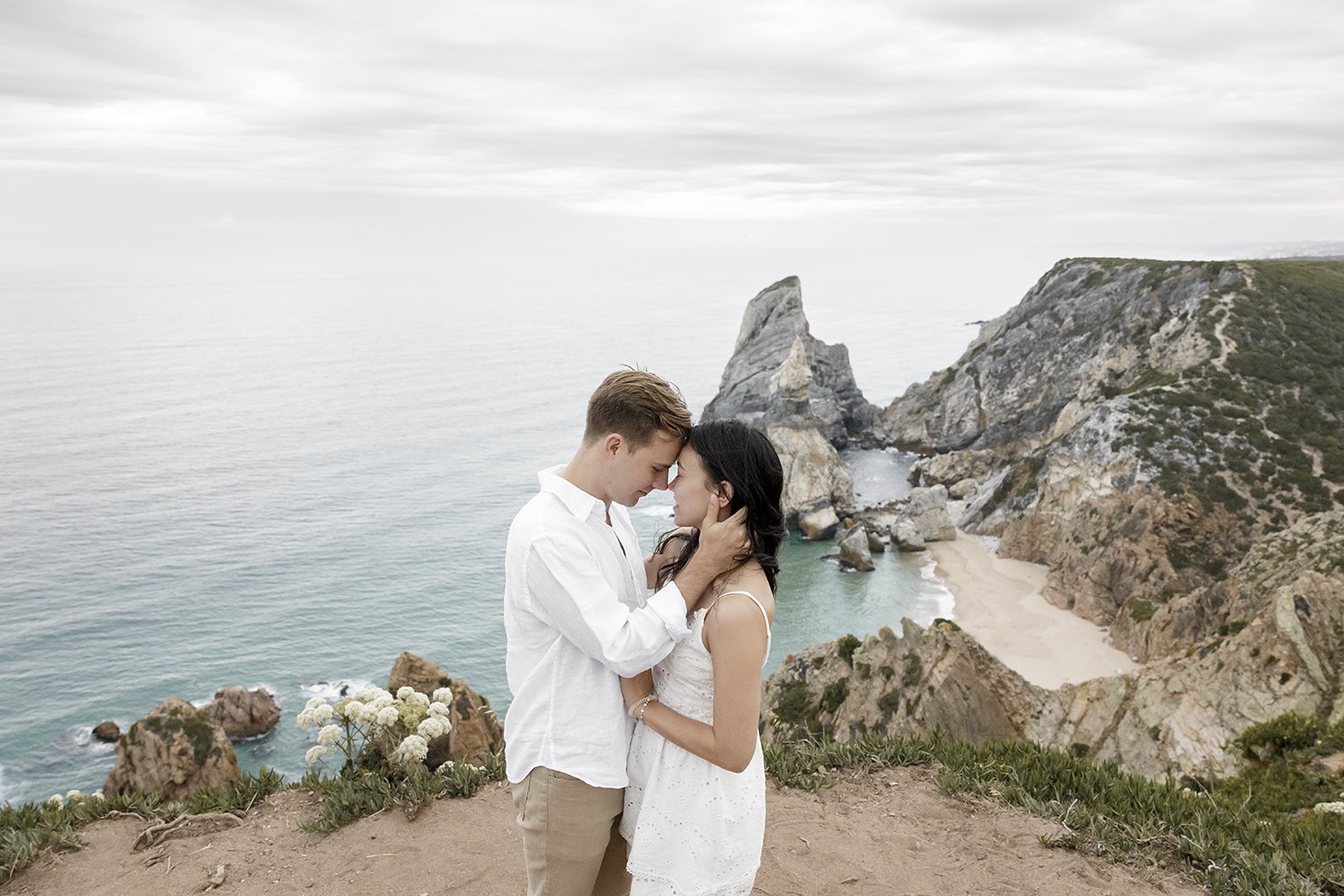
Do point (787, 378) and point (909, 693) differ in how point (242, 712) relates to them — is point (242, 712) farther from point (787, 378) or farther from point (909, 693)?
point (787, 378)

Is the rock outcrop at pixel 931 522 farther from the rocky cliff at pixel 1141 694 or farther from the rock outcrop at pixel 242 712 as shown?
the rocky cliff at pixel 1141 694

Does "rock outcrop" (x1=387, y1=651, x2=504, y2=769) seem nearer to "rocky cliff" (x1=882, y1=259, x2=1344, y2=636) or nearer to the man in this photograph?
the man

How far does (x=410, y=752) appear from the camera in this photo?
7.75 metres

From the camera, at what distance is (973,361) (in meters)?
73.1

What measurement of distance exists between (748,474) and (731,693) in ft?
2.98

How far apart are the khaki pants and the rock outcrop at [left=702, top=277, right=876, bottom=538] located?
44.7m

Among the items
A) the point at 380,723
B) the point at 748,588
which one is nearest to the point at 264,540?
the point at 380,723

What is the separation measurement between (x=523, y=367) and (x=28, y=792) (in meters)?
94.5

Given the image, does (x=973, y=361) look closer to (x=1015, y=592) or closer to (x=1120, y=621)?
(x=1015, y=592)

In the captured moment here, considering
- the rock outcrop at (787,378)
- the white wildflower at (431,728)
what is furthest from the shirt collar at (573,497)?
the rock outcrop at (787,378)

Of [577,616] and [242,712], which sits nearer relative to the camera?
[577,616]

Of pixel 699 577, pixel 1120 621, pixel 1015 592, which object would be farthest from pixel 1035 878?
pixel 1015 592

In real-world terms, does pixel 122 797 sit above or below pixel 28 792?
above

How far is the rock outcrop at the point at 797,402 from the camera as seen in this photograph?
183 ft
